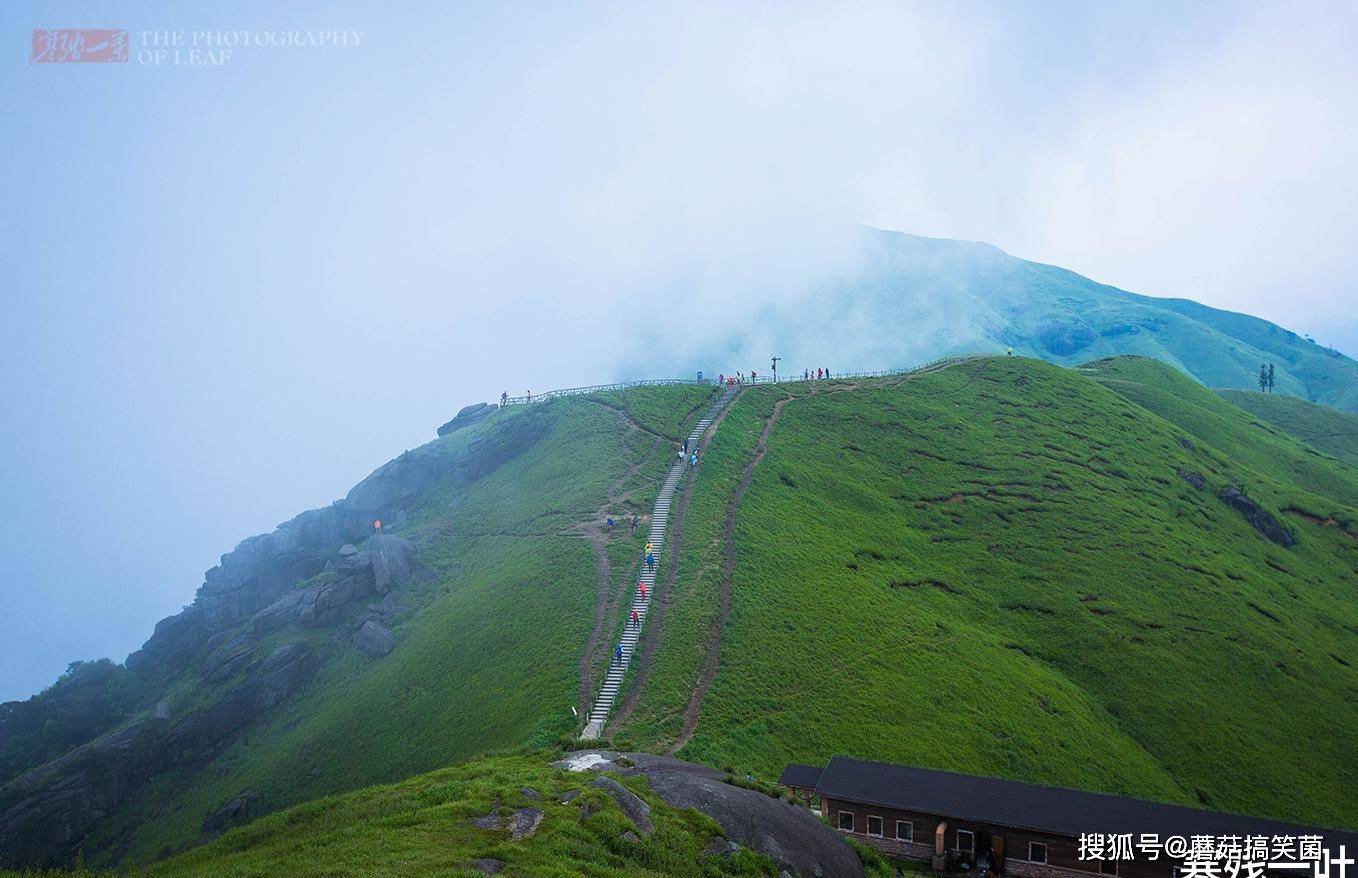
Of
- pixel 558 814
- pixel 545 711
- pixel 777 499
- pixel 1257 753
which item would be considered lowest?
pixel 1257 753

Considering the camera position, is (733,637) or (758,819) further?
(733,637)

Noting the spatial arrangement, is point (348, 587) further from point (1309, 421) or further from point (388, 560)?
point (1309, 421)

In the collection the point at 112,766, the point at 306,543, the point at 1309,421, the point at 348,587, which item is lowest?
the point at 112,766

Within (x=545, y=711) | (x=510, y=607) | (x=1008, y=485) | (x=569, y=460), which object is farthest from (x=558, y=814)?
(x=1008, y=485)

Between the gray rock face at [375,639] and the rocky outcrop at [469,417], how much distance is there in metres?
52.5

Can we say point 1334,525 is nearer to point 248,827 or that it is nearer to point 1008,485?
point 1008,485

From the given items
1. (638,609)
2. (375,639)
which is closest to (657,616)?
(638,609)

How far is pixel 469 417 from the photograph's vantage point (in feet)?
425

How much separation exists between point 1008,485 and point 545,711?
69673 millimetres

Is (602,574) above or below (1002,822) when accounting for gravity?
above

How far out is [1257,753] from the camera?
201 feet

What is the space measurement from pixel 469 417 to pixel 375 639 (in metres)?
59.1

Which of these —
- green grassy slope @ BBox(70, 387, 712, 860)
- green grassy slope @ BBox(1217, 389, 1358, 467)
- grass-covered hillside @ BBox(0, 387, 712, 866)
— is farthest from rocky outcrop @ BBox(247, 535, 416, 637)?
green grassy slope @ BBox(1217, 389, 1358, 467)

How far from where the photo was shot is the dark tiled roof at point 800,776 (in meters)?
41.3
